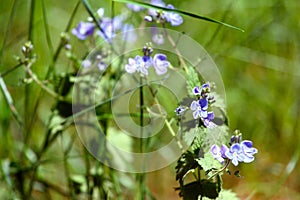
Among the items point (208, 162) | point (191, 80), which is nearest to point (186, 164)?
point (208, 162)

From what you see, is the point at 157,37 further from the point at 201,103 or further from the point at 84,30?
the point at 201,103

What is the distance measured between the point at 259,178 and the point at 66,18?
92 centimetres

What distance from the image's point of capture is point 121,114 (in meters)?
1.43

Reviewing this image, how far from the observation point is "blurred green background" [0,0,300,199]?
182 centimetres

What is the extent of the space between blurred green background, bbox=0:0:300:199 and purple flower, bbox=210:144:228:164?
70 cm

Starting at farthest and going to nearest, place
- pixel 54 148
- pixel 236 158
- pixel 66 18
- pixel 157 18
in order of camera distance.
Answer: pixel 66 18 < pixel 54 148 < pixel 157 18 < pixel 236 158

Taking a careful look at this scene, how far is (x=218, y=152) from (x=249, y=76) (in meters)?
1.17

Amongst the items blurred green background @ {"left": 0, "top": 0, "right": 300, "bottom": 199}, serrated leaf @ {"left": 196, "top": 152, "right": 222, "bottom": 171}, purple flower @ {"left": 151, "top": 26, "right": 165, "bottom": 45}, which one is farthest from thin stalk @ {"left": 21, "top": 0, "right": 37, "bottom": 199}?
serrated leaf @ {"left": 196, "top": 152, "right": 222, "bottom": 171}

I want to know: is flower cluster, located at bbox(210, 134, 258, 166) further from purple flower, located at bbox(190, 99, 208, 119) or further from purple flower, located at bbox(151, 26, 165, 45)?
purple flower, located at bbox(151, 26, 165, 45)

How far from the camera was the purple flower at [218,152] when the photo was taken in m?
1.00

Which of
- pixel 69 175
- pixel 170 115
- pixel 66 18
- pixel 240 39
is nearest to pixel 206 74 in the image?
pixel 170 115

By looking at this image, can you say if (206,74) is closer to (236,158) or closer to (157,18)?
(157,18)

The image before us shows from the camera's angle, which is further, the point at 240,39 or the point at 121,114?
the point at 240,39

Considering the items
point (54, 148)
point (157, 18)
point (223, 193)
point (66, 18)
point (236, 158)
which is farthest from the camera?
point (66, 18)
